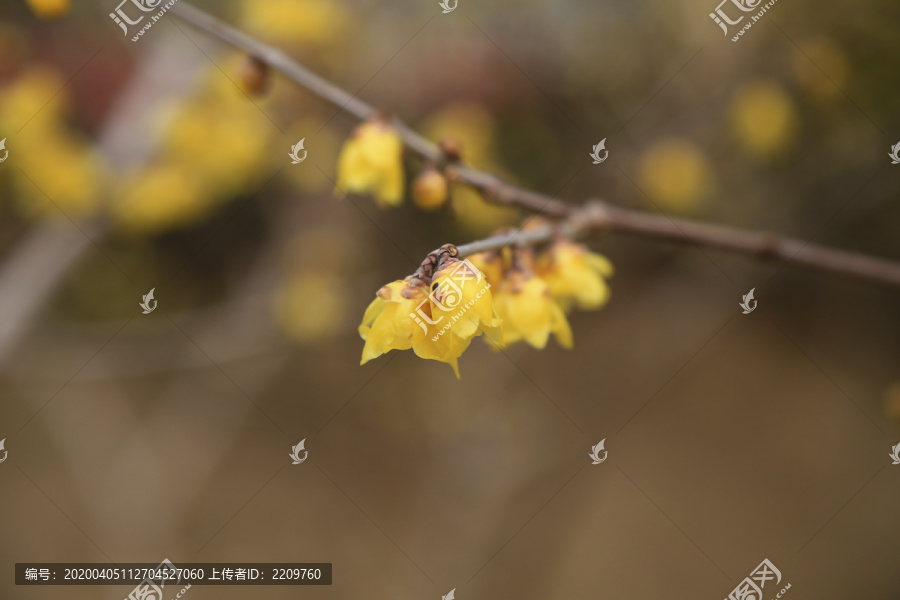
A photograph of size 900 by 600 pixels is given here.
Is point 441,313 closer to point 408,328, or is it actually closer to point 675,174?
point 408,328

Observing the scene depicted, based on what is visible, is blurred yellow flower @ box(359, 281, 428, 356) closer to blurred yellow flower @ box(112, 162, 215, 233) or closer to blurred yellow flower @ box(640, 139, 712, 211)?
blurred yellow flower @ box(112, 162, 215, 233)

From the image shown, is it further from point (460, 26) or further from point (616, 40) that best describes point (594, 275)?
point (460, 26)

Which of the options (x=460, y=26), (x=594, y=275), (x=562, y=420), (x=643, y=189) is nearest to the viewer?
(x=594, y=275)

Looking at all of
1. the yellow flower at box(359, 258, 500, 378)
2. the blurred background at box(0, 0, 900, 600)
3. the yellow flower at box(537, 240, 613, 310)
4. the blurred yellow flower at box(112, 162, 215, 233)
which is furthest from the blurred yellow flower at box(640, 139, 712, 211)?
the yellow flower at box(359, 258, 500, 378)

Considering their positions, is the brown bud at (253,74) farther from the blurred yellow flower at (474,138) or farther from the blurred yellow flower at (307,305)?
the blurred yellow flower at (307,305)

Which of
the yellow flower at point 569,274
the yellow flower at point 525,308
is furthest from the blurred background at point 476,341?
the yellow flower at point 525,308

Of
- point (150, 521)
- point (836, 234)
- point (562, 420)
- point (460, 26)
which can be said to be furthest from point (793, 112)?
point (150, 521)

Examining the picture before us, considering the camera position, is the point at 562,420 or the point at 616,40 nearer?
the point at 616,40
